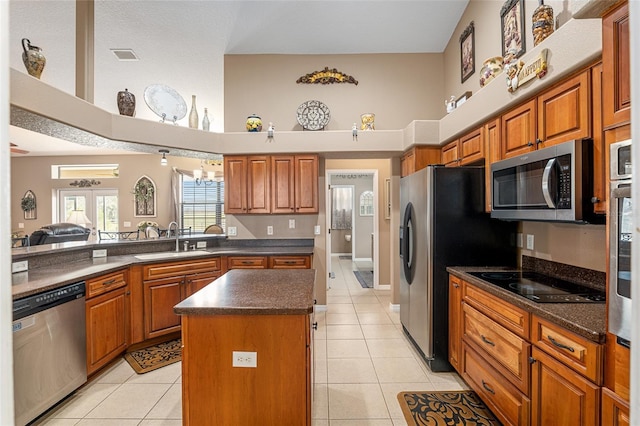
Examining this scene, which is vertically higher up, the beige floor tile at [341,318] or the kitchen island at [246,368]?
the kitchen island at [246,368]

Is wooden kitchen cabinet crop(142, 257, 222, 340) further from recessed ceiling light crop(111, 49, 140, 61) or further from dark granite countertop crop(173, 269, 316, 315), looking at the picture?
recessed ceiling light crop(111, 49, 140, 61)

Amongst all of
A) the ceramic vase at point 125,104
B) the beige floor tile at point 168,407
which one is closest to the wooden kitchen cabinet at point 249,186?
the ceramic vase at point 125,104

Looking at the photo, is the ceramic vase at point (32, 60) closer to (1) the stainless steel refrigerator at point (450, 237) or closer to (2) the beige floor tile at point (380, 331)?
(1) the stainless steel refrigerator at point (450, 237)

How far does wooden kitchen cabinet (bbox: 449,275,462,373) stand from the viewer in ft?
7.48

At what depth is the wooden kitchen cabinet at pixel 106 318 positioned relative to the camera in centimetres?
236

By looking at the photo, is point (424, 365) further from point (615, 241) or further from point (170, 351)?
point (170, 351)

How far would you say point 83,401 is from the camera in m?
2.15

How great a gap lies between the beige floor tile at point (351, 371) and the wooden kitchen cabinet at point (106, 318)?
195cm

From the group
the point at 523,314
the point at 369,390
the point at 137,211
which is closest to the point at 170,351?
the point at 369,390

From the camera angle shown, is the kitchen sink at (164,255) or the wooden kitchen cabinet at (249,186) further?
the wooden kitchen cabinet at (249,186)

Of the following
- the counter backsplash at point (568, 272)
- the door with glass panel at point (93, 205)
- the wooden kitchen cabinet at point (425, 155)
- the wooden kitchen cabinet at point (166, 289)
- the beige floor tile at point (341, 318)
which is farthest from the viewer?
the door with glass panel at point (93, 205)

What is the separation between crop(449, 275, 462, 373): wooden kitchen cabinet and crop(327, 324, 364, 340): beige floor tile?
3.46ft

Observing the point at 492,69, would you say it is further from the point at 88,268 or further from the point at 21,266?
the point at 21,266

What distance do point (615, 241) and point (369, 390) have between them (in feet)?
6.20
